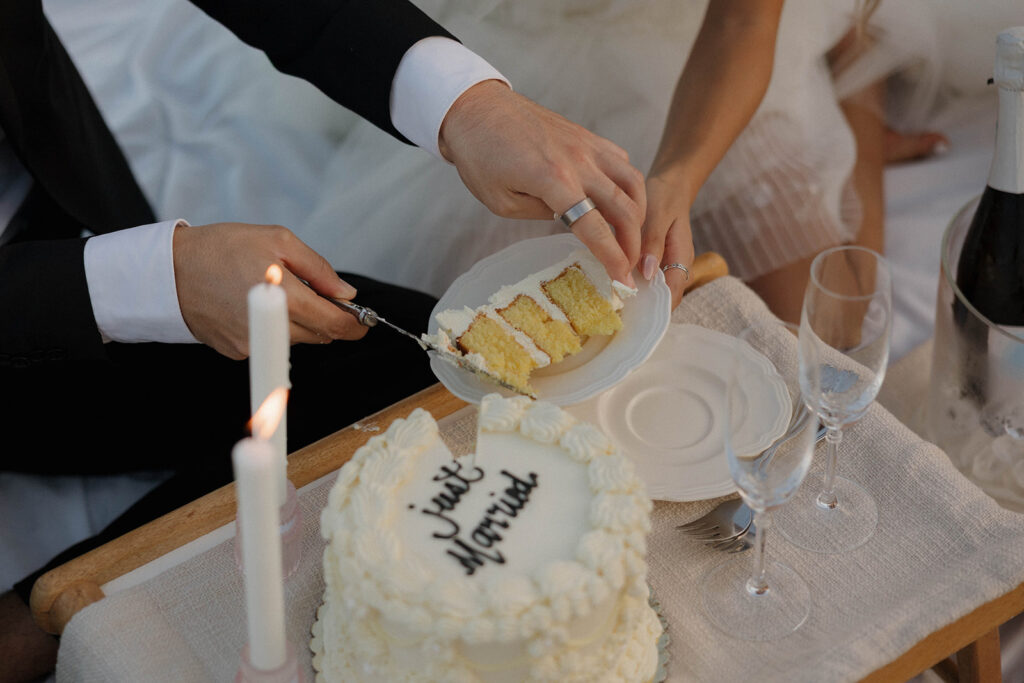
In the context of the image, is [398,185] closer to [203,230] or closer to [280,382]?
[203,230]

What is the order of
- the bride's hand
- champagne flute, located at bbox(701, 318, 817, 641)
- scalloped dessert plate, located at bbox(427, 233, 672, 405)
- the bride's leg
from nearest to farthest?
champagne flute, located at bbox(701, 318, 817, 641)
scalloped dessert plate, located at bbox(427, 233, 672, 405)
the bride's hand
the bride's leg

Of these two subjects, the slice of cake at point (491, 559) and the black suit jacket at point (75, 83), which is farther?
the black suit jacket at point (75, 83)

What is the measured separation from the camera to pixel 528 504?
2.74 feet

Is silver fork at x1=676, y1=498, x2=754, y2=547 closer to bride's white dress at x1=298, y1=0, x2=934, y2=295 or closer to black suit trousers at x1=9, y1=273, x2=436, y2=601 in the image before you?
black suit trousers at x1=9, y1=273, x2=436, y2=601

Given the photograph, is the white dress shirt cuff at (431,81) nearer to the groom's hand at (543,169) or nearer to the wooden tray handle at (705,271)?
the groom's hand at (543,169)

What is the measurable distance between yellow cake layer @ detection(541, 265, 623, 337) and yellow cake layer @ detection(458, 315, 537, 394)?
2.9 inches

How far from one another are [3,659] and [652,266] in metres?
1.04

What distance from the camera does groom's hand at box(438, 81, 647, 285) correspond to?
1.18m

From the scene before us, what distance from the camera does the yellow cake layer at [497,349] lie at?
1.13 meters

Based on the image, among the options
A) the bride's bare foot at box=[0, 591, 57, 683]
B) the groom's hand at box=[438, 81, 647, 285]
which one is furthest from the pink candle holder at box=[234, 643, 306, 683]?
the bride's bare foot at box=[0, 591, 57, 683]

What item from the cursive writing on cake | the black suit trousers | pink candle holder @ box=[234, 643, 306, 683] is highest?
the cursive writing on cake

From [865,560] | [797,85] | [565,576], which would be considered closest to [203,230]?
[565,576]

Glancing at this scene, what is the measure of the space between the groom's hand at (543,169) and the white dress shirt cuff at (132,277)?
0.39 meters

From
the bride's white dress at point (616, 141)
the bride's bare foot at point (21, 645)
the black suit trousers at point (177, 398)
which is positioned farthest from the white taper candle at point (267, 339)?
the bride's white dress at point (616, 141)
